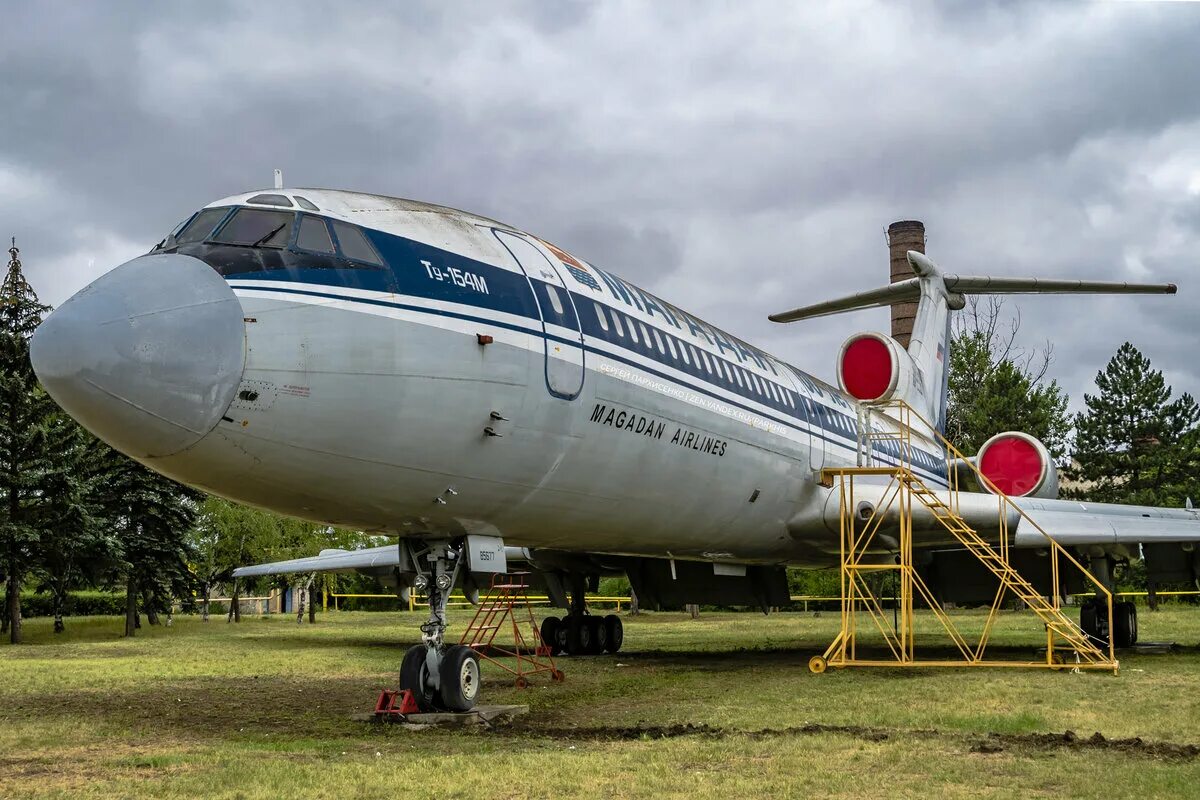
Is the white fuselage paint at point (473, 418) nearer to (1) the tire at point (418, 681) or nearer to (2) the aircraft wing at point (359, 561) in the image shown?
(1) the tire at point (418, 681)

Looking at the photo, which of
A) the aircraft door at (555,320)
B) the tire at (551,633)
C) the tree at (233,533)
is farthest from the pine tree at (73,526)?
the aircraft door at (555,320)

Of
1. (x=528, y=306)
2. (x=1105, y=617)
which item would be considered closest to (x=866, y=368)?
(x=1105, y=617)

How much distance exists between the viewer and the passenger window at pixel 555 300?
9547 mm

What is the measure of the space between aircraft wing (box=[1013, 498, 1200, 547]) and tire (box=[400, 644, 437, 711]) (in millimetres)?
9099

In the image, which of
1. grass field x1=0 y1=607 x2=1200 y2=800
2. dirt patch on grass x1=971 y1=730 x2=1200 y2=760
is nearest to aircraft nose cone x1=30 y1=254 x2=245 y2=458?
grass field x1=0 y1=607 x2=1200 y2=800

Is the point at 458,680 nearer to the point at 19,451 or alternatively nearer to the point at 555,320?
the point at 555,320

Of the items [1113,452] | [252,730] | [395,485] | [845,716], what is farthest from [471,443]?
[1113,452]

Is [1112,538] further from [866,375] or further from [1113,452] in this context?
[1113,452]

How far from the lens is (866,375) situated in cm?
1864

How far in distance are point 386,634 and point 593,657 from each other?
9530 mm

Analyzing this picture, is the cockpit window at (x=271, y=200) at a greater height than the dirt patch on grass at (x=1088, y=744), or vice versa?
the cockpit window at (x=271, y=200)

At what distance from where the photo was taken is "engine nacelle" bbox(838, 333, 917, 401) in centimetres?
1834

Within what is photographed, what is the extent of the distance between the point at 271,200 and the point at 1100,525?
1209 cm

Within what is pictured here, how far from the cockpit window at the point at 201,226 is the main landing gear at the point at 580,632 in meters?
10.0
